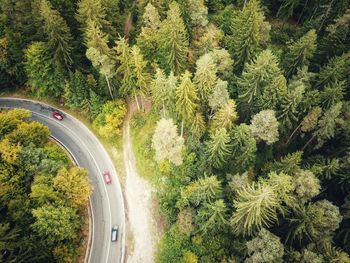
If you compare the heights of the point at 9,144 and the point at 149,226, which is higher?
the point at 9,144

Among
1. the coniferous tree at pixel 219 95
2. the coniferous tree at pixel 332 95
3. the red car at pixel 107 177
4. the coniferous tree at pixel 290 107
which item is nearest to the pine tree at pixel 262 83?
the coniferous tree at pixel 290 107

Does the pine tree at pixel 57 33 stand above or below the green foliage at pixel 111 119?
above

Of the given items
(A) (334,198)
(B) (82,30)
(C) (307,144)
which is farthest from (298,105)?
(B) (82,30)

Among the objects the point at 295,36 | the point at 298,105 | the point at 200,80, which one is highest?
the point at 295,36

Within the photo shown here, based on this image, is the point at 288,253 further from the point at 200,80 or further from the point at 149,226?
the point at 200,80

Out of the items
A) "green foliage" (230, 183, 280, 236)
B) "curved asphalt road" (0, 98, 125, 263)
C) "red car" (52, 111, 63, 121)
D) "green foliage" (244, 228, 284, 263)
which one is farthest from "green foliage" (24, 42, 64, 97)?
"green foliage" (244, 228, 284, 263)

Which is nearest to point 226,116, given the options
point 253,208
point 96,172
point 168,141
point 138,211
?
point 168,141

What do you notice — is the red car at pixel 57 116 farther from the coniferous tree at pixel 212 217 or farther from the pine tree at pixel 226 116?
the coniferous tree at pixel 212 217
